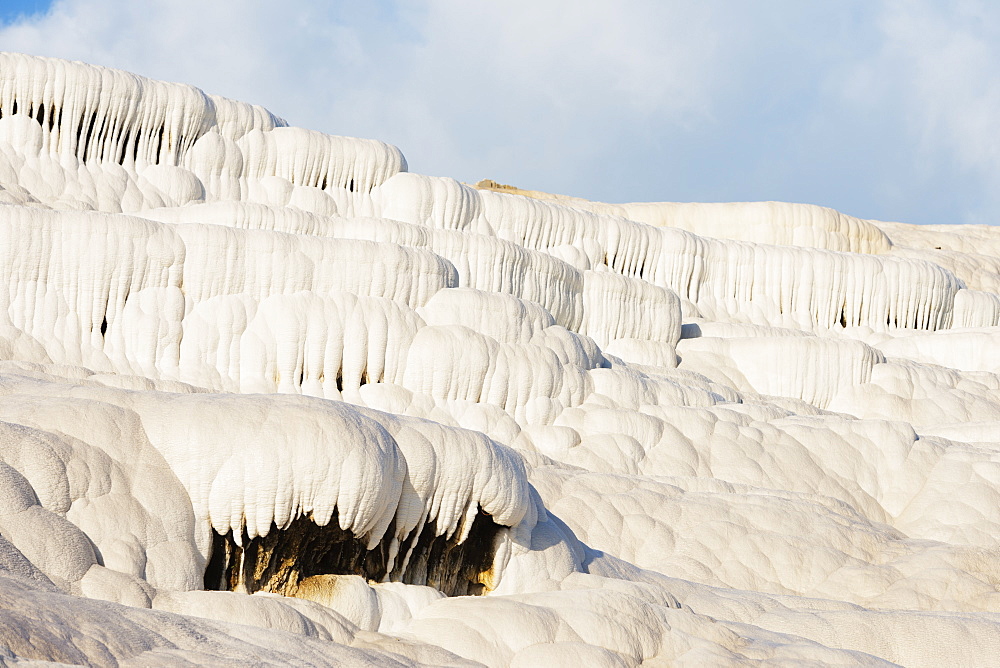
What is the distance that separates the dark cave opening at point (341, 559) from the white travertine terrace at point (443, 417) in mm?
24

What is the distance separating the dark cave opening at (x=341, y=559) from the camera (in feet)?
25.5

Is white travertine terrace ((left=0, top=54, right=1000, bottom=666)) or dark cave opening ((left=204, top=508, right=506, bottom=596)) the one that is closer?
white travertine terrace ((left=0, top=54, right=1000, bottom=666))

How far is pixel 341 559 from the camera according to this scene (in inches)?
324

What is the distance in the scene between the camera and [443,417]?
14930mm

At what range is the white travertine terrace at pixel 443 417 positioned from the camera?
727 centimetres

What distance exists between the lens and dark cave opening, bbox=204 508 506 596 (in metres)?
7.77

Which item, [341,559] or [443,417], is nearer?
[341,559]

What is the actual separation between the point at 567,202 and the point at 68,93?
638 inches

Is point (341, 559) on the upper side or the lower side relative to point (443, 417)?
lower

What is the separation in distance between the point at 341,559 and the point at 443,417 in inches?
265

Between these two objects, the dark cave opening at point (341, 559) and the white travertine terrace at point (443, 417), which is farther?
the dark cave opening at point (341, 559)

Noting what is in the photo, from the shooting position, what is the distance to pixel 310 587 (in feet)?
25.7

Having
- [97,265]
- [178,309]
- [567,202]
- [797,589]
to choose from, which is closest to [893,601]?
[797,589]

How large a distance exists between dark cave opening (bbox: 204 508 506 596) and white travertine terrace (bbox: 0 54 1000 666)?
2cm
